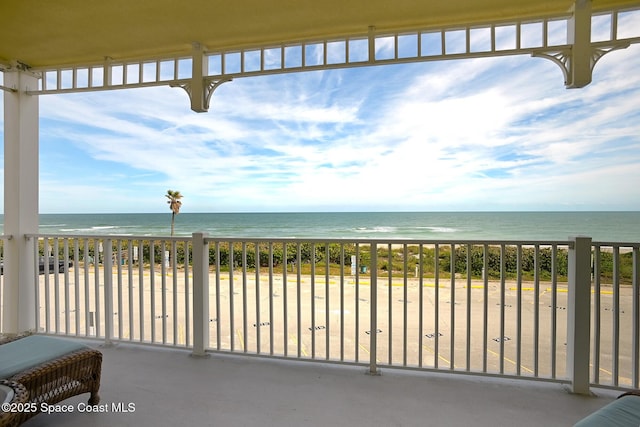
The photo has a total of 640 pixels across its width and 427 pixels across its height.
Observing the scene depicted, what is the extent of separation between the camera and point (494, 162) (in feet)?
73.6

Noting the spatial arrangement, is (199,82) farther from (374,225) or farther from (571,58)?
(374,225)

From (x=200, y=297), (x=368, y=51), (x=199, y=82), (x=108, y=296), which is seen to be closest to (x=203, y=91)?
(x=199, y=82)

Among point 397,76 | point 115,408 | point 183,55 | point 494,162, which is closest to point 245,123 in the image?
point 397,76

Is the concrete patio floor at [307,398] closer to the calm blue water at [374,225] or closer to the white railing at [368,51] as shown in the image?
the white railing at [368,51]

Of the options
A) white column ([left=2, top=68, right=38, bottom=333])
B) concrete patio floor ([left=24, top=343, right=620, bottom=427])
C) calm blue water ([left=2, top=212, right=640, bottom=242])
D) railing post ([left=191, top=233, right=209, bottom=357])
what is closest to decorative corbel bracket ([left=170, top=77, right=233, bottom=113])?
railing post ([left=191, top=233, right=209, bottom=357])

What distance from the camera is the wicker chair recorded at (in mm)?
1608

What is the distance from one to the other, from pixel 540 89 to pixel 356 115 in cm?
1174

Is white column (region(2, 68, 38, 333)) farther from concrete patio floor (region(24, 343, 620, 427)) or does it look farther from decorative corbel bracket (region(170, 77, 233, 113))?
decorative corbel bracket (region(170, 77, 233, 113))

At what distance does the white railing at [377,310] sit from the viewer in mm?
2281

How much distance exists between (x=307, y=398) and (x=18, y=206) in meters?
3.18

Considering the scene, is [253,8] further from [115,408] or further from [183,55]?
[115,408]

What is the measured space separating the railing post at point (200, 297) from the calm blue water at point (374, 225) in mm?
18399

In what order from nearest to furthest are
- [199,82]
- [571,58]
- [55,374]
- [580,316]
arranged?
[55,374] → [580,316] → [571,58] → [199,82]

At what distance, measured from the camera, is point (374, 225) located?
24.2 meters
